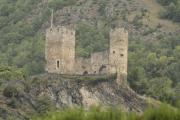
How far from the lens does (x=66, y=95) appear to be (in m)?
74.4

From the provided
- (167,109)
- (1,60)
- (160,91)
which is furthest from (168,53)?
(167,109)

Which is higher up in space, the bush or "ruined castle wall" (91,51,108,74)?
"ruined castle wall" (91,51,108,74)

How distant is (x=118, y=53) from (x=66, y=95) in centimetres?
474

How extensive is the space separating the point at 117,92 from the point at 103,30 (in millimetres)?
55384

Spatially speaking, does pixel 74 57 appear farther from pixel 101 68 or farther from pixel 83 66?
pixel 101 68

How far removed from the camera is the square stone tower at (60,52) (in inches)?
2889

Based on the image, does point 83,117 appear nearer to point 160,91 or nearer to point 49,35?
point 49,35

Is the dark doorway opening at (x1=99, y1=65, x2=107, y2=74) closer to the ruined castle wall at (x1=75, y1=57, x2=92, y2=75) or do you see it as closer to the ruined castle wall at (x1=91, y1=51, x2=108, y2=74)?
the ruined castle wall at (x1=91, y1=51, x2=108, y2=74)

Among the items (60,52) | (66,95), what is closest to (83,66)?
(66,95)

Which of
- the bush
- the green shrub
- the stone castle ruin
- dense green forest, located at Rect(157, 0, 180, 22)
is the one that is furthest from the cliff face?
dense green forest, located at Rect(157, 0, 180, 22)

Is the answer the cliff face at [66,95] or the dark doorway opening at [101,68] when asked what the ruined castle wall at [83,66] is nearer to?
the cliff face at [66,95]

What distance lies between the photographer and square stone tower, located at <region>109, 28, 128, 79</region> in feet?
245

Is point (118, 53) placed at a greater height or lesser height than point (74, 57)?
greater

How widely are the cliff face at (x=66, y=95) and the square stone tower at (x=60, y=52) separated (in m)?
0.58
